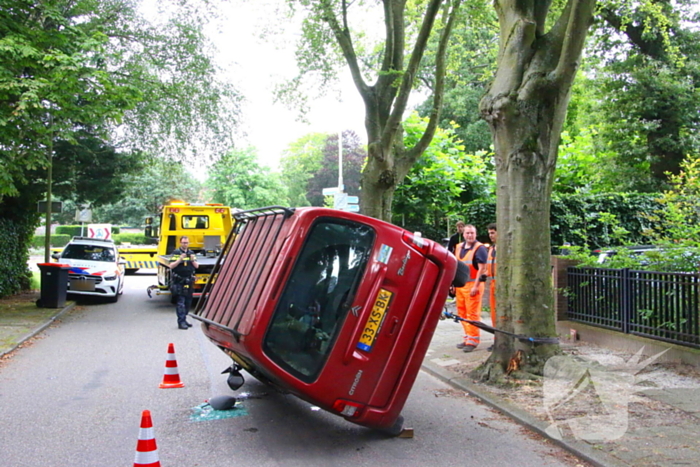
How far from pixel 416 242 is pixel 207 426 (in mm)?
2627

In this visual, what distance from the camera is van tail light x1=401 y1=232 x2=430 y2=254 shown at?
218 inches

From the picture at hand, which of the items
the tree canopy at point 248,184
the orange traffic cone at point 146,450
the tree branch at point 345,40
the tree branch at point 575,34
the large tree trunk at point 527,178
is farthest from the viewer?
the tree canopy at point 248,184

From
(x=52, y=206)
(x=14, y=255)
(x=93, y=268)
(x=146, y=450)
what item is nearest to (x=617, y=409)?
(x=146, y=450)

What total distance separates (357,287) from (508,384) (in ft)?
10.1

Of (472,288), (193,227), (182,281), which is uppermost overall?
(193,227)

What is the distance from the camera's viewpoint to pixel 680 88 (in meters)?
20.5

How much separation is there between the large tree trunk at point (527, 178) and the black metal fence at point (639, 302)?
1.81 meters

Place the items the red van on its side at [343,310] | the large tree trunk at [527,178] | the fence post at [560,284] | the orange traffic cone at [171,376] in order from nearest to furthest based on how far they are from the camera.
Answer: the red van on its side at [343,310] < the large tree trunk at [527,178] < the orange traffic cone at [171,376] < the fence post at [560,284]

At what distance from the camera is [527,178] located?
7.57 m

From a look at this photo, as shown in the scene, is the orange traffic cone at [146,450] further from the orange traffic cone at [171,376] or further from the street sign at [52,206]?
the street sign at [52,206]

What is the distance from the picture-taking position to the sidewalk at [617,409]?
5.12 meters

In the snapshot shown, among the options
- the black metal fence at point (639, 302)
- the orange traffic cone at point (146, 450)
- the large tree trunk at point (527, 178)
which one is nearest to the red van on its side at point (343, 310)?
the orange traffic cone at point (146, 450)

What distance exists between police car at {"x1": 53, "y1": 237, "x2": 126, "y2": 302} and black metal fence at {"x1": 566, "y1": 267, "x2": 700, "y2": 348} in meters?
12.4

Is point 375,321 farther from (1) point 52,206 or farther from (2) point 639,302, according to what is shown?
(1) point 52,206
